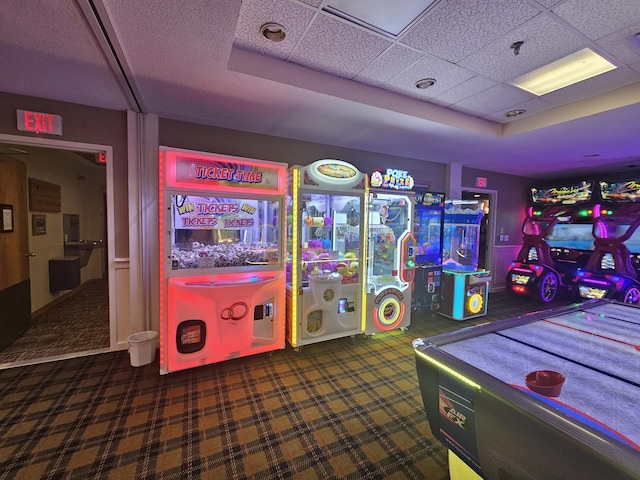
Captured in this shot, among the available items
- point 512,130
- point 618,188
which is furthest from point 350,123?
point 618,188

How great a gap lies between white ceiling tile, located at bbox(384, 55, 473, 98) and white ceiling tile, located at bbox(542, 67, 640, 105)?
1026 millimetres

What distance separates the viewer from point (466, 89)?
2.67m

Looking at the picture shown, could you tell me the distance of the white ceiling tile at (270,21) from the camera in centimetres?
170

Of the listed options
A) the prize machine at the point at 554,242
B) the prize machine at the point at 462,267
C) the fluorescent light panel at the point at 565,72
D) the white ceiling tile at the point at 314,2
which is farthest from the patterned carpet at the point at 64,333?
the prize machine at the point at 554,242

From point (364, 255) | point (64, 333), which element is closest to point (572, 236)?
point (364, 255)

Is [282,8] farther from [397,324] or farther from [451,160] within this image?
[451,160]

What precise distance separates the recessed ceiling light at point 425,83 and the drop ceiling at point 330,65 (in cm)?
5

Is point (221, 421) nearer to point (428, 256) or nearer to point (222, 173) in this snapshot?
point (222, 173)

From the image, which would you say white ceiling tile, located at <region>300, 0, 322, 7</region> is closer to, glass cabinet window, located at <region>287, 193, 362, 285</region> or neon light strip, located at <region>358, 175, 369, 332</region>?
glass cabinet window, located at <region>287, 193, 362, 285</region>

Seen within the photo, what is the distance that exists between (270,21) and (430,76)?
143cm

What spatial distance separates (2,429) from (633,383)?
3.50 m

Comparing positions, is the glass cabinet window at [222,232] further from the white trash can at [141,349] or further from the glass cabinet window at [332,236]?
the white trash can at [141,349]

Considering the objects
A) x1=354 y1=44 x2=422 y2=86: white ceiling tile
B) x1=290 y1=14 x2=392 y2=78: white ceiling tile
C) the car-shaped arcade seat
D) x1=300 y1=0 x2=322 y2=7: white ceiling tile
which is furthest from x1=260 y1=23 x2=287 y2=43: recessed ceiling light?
the car-shaped arcade seat

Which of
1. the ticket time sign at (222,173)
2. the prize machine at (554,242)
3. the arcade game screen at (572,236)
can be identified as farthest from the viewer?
the arcade game screen at (572,236)
